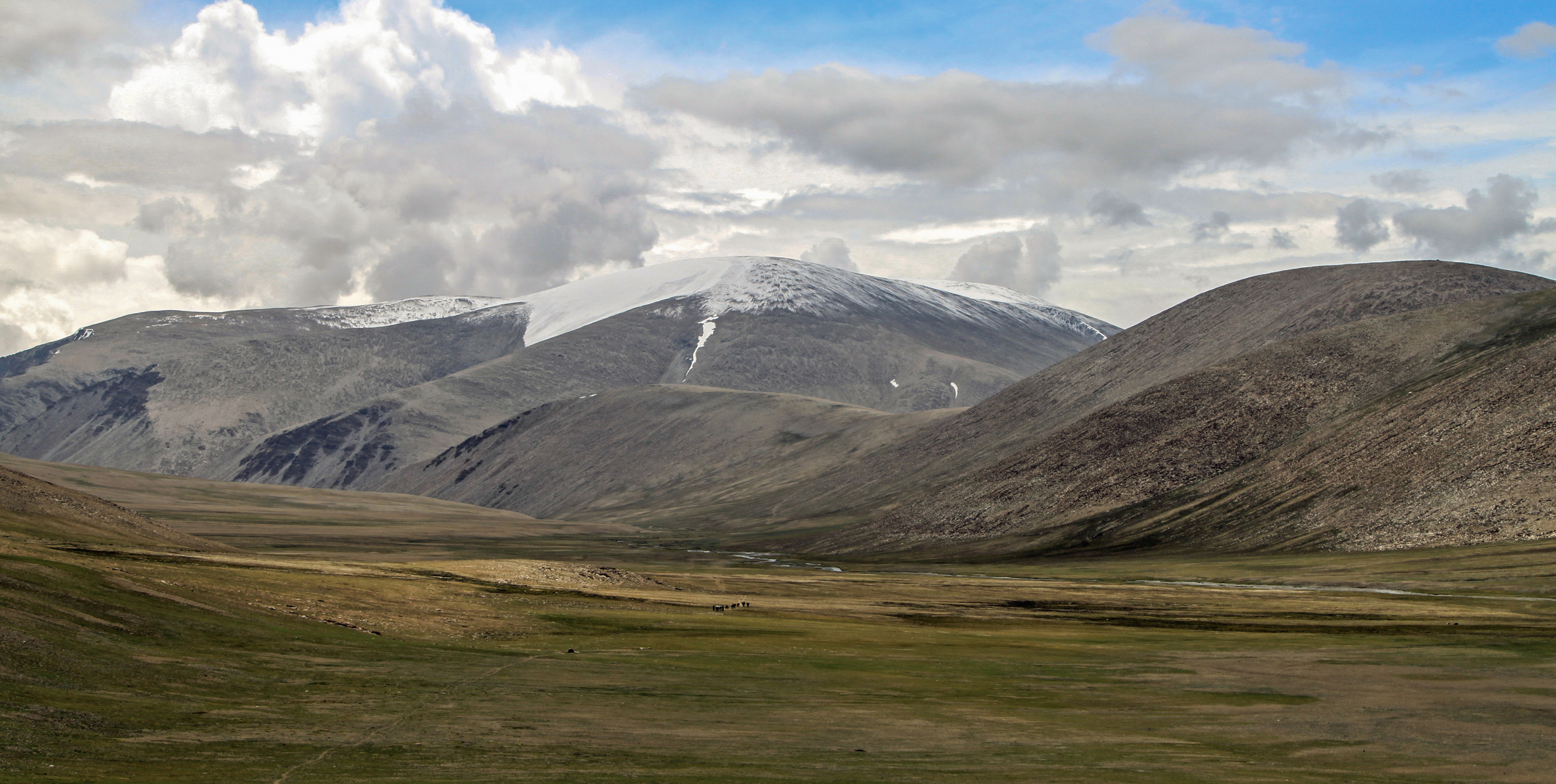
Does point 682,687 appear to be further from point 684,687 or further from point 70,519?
point 70,519

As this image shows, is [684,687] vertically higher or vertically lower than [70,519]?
lower

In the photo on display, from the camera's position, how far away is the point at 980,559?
159 m

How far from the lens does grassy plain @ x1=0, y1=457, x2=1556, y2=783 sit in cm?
2659

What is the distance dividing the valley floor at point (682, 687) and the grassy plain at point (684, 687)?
0.16 metres

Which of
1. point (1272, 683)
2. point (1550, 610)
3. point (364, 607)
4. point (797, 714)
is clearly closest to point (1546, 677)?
point (1272, 683)

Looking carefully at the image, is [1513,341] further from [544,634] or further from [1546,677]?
[544,634]

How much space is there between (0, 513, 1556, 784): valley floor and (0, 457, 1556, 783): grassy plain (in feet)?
0.54

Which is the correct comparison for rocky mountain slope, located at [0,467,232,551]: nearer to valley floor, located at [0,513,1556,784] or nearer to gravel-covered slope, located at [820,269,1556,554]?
valley floor, located at [0,513,1556,784]

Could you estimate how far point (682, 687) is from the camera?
3953cm

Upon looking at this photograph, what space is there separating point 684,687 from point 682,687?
167mm

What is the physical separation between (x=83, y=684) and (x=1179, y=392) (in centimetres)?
18684

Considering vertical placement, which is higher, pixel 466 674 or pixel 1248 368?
pixel 1248 368

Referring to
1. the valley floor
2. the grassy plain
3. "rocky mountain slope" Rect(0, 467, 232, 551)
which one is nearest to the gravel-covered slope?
the grassy plain

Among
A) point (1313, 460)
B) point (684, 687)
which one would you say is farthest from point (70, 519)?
point (1313, 460)
